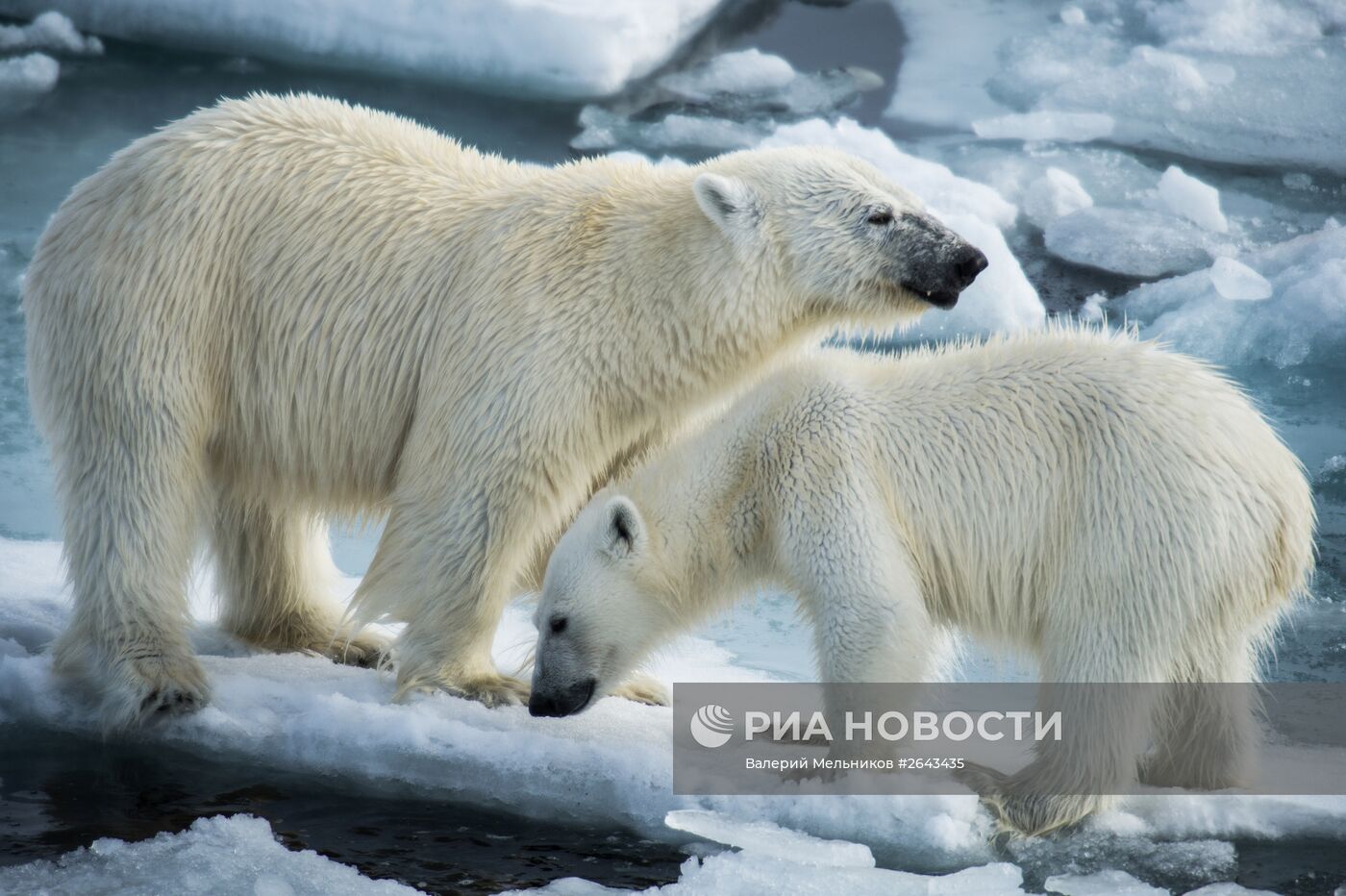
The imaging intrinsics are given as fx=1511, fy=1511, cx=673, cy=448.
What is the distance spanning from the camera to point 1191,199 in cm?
752

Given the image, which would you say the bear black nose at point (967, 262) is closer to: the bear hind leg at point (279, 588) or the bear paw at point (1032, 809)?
the bear paw at point (1032, 809)

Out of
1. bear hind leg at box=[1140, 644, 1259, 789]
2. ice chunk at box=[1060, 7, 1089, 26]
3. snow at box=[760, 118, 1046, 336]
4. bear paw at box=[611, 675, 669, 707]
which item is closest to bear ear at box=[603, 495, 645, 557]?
bear paw at box=[611, 675, 669, 707]

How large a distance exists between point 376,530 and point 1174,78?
195 inches

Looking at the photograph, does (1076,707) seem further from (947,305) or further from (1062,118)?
(1062,118)

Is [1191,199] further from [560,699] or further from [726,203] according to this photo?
[560,699]

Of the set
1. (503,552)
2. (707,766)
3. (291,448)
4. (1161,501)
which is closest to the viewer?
(1161,501)

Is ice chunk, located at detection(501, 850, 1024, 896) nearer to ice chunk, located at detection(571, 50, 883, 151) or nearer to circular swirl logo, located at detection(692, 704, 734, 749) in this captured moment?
circular swirl logo, located at detection(692, 704, 734, 749)

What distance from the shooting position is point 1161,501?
143 inches

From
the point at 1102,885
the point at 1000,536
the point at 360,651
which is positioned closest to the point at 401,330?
the point at 360,651

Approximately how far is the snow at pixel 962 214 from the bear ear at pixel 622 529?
9.63 feet

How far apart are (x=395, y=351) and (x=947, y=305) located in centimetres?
162

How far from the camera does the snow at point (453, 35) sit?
26.6ft

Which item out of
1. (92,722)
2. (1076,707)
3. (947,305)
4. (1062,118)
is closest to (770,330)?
(947,305)

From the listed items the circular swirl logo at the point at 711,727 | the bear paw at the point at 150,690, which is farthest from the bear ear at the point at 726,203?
the bear paw at the point at 150,690
